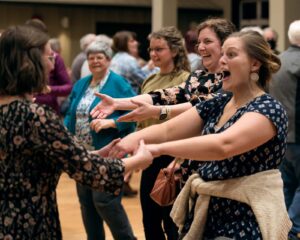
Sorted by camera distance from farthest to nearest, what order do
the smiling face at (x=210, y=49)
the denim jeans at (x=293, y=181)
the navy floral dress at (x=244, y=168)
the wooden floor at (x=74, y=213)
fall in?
the wooden floor at (x=74, y=213) → the denim jeans at (x=293, y=181) → the smiling face at (x=210, y=49) → the navy floral dress at (x=244, y=168)

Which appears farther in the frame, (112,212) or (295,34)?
(295,34)

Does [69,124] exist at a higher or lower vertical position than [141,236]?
higher

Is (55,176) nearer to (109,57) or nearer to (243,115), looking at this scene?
(243,115)

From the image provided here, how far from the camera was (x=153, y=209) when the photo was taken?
16.5 ft

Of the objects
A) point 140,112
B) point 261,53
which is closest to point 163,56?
point 140,112

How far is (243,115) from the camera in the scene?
303cm

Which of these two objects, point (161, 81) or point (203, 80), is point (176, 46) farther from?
point (203, 80)

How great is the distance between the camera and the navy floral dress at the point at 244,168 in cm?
304

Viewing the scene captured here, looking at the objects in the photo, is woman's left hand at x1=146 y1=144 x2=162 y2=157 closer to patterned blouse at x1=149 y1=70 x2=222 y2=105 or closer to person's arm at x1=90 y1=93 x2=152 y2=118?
person's arm at x1=90 y1=93 x2=152 y2=118

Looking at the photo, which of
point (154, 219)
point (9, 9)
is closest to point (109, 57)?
point (154, 219)

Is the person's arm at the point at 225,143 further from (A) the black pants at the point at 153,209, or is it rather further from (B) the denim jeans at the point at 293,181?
(B) the denim jeans at the point at 293,181

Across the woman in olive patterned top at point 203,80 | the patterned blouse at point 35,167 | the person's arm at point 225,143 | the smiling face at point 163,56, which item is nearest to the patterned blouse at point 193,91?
the woman in olive patterned top at point 203,80

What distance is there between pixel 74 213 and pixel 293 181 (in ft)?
7.76

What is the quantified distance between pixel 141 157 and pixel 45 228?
0.47 m
